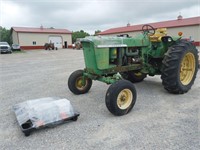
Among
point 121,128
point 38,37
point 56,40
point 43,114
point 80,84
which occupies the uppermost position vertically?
point 38,37

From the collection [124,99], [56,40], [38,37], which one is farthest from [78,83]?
[56,40]

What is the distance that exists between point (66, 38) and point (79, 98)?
3038cm

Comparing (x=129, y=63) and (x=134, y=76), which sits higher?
(x=129, y=63)

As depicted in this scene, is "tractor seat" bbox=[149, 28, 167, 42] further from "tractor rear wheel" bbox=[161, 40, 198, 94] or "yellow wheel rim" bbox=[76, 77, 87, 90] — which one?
"yellow wheel rim" bbox=[76, 77, 87, 90]

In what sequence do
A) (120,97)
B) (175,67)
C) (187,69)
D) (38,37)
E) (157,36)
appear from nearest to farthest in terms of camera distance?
1. (120,97)
2. (175,67)
3. (157,36)
4. (187,69)
5. (38,37)

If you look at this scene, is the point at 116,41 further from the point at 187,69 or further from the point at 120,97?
the point at 187,69

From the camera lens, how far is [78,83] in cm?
433

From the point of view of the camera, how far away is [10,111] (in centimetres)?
350

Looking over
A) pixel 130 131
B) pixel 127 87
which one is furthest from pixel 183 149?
pixel 127 87

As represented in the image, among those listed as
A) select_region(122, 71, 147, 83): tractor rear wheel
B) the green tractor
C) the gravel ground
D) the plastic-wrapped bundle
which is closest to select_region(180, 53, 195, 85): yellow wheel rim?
the green tractor

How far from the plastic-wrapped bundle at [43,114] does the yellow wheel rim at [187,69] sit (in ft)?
9.75

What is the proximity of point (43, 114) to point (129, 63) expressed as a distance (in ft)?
7.29

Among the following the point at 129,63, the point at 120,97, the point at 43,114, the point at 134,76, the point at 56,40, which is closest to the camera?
the point at 43,114

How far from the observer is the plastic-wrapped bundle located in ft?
8.63
